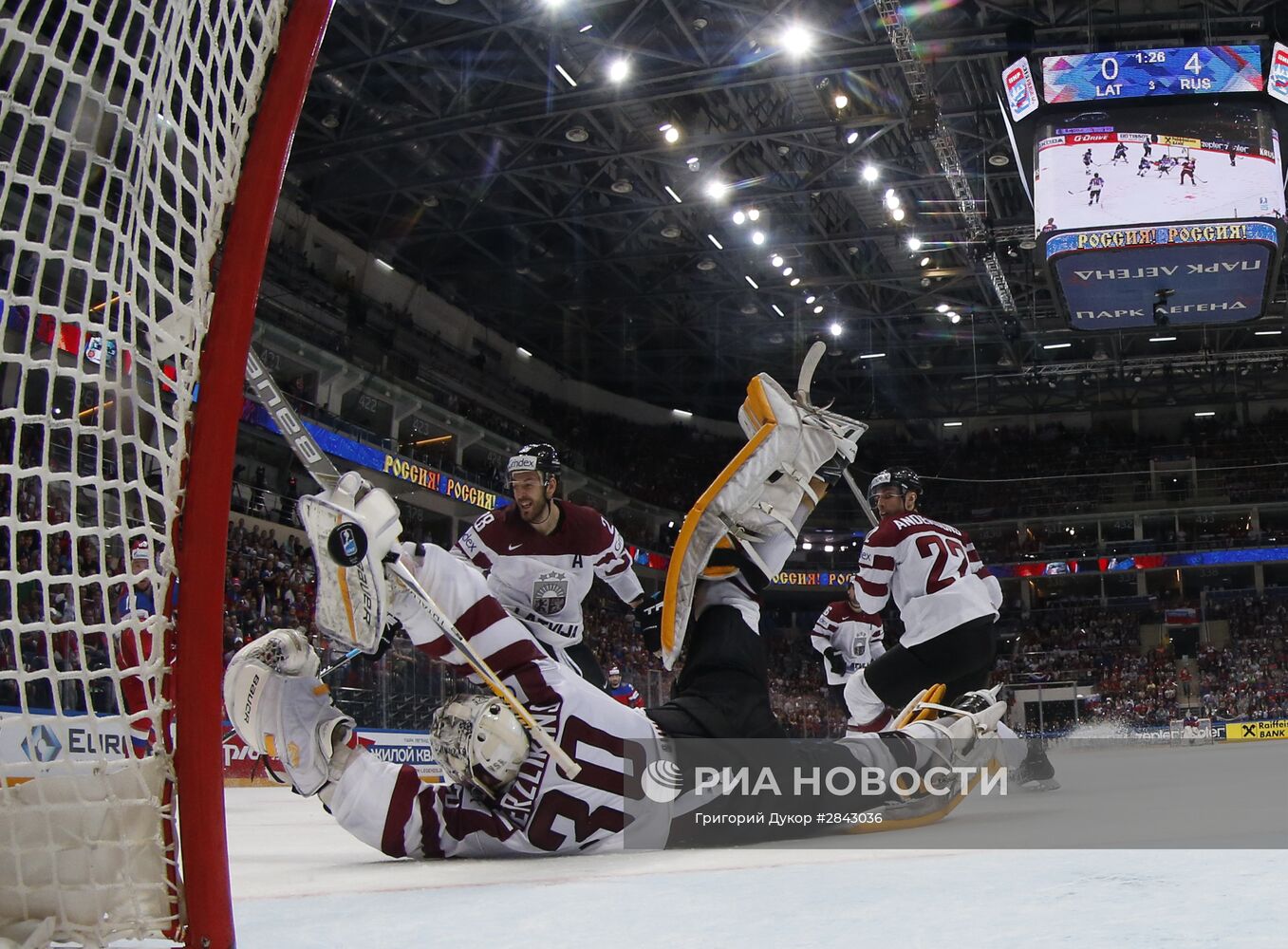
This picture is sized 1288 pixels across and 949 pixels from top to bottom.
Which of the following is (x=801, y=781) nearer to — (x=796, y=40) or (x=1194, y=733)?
(x=796, y=40)

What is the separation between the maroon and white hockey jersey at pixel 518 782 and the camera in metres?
2.32

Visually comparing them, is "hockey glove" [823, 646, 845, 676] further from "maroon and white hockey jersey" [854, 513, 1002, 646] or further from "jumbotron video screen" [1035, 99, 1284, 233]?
"jumbotron video screen" [1035, 99, 1284, 233]

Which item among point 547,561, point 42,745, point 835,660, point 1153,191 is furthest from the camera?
point 1153,191

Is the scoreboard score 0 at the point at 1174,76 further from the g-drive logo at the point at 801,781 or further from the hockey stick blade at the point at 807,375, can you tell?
the g-drive logo at the point at 801,781

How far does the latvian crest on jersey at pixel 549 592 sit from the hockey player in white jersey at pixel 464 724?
58.2 inches

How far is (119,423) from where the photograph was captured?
1.29 m

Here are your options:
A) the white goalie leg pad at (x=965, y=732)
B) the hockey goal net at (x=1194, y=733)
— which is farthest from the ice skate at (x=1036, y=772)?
the hockey goal net at (x=1194, y=733)

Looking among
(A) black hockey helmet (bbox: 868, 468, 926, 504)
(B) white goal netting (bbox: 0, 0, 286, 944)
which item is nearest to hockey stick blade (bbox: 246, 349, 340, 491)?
(B) white goal netting (bbox: 0, 0, 286, 944)

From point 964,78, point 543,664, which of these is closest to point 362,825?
point 543,664

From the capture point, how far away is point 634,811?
7.94ft

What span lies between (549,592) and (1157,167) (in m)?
7.02

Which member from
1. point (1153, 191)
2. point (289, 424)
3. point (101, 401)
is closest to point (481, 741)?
point (289, 424)

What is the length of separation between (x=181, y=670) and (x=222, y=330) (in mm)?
363

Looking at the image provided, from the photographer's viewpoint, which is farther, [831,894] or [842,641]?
[842,641]
